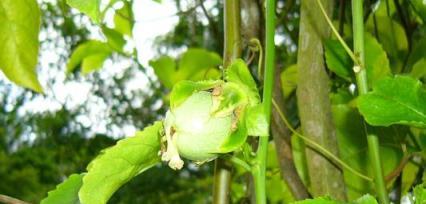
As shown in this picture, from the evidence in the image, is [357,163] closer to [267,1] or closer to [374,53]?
[374,53]

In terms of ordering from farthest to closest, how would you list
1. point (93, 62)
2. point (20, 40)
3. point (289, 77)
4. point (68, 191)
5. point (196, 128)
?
1. point (93, 62)
2. point (289, 77)
3. point (20, 40)
4. point (68, 191)
5. point (196, 128)

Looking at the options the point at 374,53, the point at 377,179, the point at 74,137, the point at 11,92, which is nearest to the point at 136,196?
the point at 74,137

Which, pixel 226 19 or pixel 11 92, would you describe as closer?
pixel 226 19

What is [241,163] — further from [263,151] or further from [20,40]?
[20,40]

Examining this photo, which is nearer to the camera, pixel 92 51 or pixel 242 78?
pixel 242 78

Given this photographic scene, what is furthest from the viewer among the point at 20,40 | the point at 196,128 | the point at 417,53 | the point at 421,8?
the point at 417,53

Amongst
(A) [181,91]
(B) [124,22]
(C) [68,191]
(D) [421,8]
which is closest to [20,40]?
(C) [68,191]
